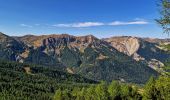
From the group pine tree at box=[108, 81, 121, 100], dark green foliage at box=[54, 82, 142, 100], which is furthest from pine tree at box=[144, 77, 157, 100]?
pine tree at box=[108, 81, 121, 100]

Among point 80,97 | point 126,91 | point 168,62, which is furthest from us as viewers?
point 80,97

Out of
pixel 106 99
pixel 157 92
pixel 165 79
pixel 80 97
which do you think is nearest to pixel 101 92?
pixel 106 99

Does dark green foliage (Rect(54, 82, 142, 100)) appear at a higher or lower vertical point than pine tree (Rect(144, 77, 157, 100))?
lower

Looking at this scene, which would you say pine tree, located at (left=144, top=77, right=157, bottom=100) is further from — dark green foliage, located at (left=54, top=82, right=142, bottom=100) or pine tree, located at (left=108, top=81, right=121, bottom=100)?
pine tree, located at (left=108, top=81, right=121, bottom=100)

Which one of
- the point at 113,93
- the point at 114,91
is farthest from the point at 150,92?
the point at 113,93

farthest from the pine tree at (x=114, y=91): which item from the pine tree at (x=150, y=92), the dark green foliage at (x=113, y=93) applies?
the pine tree at (x=150, y=92)

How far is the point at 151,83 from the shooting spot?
90125mm

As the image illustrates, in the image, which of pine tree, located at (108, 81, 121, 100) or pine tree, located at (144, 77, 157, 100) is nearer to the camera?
pine tree, located at (144, 77, 157, 100)

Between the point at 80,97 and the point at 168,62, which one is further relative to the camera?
the point at 80,97

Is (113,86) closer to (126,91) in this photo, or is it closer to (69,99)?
(126,91)

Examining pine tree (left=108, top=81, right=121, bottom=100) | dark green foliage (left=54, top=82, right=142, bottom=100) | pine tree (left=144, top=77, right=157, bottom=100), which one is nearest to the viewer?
pine tree (left=144, top=77, right=157, bottom=100)

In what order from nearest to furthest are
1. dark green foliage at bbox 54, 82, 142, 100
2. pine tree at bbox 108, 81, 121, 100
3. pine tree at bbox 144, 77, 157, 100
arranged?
1. pine tree at bbox 144, 77, 157, 100
2. dark green foliage at bbox 54, 82, 142, 100
3. pine tree at bbox 108, 81, 121, 100

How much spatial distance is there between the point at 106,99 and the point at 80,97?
29.1 meters

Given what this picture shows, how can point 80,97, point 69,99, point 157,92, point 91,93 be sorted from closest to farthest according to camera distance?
point 157,92
point 91,93
point 80,97
point 69,99
